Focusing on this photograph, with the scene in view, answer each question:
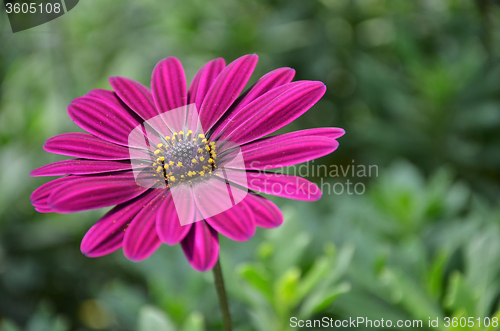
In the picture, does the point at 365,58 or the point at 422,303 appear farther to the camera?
the point at 365,58

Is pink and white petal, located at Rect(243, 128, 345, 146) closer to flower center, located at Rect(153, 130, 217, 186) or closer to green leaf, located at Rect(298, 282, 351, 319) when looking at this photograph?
flower center, located at Rect(153, 130, 217, 186)

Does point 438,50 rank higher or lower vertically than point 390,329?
higher

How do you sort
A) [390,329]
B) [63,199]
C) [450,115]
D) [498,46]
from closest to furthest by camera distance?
[63,199]
[390,329]
[450,115]
[498,46]

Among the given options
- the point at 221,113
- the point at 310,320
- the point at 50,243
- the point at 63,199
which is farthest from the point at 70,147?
the point at 50,243

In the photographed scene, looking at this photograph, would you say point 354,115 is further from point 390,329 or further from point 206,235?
point 206,235

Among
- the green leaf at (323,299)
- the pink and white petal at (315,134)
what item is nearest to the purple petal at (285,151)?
the pink and white petal at (315,134)

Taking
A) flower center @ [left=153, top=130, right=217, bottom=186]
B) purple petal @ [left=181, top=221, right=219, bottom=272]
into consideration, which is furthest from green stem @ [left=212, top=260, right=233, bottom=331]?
flower center @ [left=153, top=130, right=217, bottom=186]

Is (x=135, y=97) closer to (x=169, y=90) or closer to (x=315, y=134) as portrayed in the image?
(x=169, y=90)
